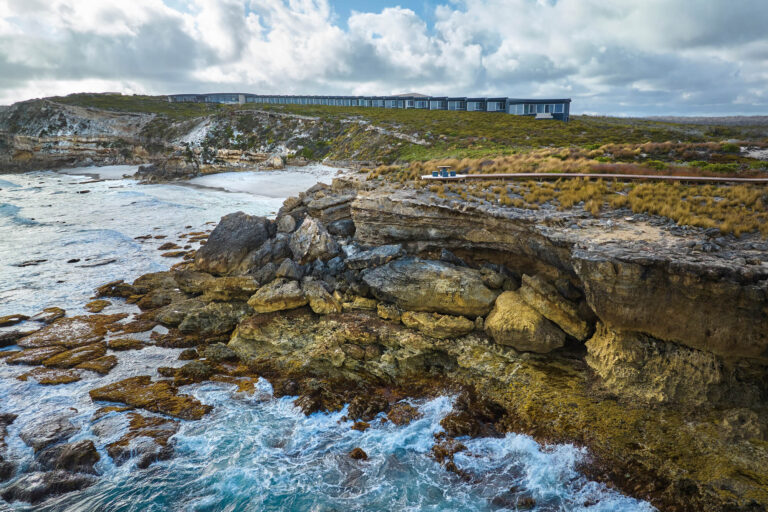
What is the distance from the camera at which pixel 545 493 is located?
1050 centimetres

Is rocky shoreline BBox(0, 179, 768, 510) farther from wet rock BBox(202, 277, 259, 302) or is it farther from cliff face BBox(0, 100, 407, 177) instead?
cliff face BBox(0, 100, 407, 177)

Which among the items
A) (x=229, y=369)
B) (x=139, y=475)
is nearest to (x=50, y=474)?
(x=139, y=475)

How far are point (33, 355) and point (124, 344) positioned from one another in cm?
367

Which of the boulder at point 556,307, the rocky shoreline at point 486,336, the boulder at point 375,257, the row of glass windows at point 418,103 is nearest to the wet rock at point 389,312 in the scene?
the rocky shoreline at point 486,336

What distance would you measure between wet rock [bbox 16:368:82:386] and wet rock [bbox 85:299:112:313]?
552 cm

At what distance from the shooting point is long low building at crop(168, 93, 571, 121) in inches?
2881

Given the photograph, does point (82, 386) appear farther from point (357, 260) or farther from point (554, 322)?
point (554, 322)

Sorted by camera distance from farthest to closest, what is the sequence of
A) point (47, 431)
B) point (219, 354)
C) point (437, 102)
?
point (437, 102) < point (219, 354) < point (47, 431)

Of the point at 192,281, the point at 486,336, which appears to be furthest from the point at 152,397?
the point at 486,336

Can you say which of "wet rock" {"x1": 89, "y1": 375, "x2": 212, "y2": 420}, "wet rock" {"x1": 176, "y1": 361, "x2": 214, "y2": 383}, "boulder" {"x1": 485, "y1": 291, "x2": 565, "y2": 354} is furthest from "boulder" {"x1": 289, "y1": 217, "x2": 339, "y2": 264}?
"boulder" {"x1": 485, "y1": 291, "x2": 565, "y2": 354}

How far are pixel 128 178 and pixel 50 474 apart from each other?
7262 cm

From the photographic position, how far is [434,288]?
654 inches

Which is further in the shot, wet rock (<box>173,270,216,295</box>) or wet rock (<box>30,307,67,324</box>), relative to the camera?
wet rock (<box>173,270,216,295</box>)

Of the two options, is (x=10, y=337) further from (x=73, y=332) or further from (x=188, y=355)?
(x=188, y=355)
